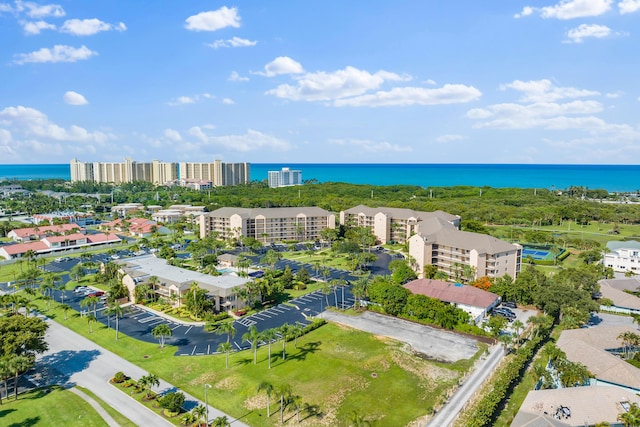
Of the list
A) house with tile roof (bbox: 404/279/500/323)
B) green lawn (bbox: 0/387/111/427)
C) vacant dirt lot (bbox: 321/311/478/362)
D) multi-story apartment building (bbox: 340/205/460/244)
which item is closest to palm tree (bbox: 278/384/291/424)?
green lawn (bbox: 0/387/111/427)

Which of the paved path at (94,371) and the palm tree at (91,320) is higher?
the palm tree at (91,320)

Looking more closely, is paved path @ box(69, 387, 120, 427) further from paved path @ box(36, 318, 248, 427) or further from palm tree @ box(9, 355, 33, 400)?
palm tree @ box(9, 355, 33, 400)

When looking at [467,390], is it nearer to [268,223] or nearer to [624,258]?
[624,258]

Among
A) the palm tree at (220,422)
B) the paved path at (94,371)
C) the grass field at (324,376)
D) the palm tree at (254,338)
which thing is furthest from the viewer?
the palm tree at (254,338)

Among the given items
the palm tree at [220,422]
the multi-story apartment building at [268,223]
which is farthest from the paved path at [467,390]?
the multi-story apartment building at [268,223]

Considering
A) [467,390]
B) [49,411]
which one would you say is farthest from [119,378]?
[467,390]

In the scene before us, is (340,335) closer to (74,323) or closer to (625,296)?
(74,323)

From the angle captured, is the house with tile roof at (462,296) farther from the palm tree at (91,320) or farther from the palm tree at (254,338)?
the palm tree at (91,320)
